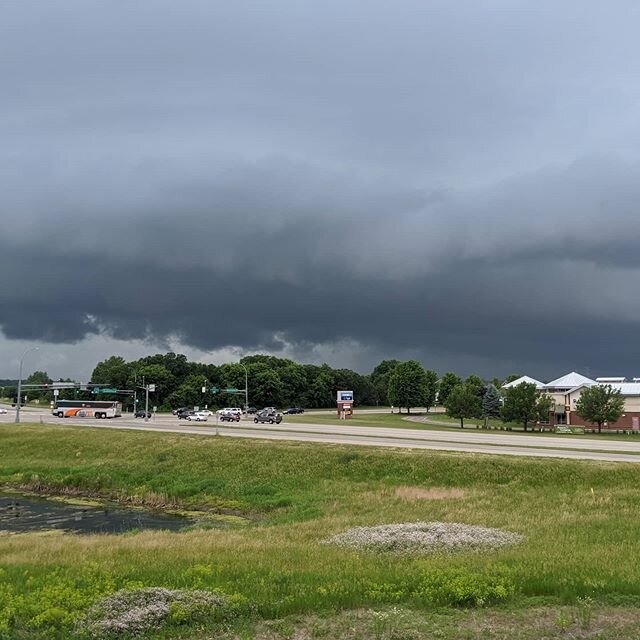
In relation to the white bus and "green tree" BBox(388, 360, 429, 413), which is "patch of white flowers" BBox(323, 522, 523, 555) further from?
"green tree" BBox(388, 360, 429, 413)

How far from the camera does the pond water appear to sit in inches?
1118

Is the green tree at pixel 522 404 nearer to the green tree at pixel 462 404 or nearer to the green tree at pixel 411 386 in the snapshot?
the green tree at pixel 462 404

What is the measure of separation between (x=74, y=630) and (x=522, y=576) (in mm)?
8129

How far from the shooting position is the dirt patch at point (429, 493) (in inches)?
1152

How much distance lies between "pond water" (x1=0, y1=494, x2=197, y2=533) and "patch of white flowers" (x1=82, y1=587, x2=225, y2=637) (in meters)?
17.5

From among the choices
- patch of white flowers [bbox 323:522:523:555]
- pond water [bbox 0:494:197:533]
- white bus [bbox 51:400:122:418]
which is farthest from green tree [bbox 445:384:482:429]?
patch of white flowers [bbox 323:522:523:555]

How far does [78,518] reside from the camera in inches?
1228

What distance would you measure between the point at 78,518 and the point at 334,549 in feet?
61.8

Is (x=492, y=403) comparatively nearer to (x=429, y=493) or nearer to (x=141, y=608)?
(x=429, y=493)

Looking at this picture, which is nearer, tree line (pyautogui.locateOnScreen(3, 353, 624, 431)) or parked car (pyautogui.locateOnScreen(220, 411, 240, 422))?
parked car (pyautogui.locateOnScreen(220, 411, 240, 422))

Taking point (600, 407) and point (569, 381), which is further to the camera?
point (569, 381)

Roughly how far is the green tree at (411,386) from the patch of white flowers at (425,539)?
5138 inches

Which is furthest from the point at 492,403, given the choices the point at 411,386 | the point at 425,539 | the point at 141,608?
the point at 141,608

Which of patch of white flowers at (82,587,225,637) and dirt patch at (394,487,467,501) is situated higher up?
patch of white flowers at (82,587,225,637)
